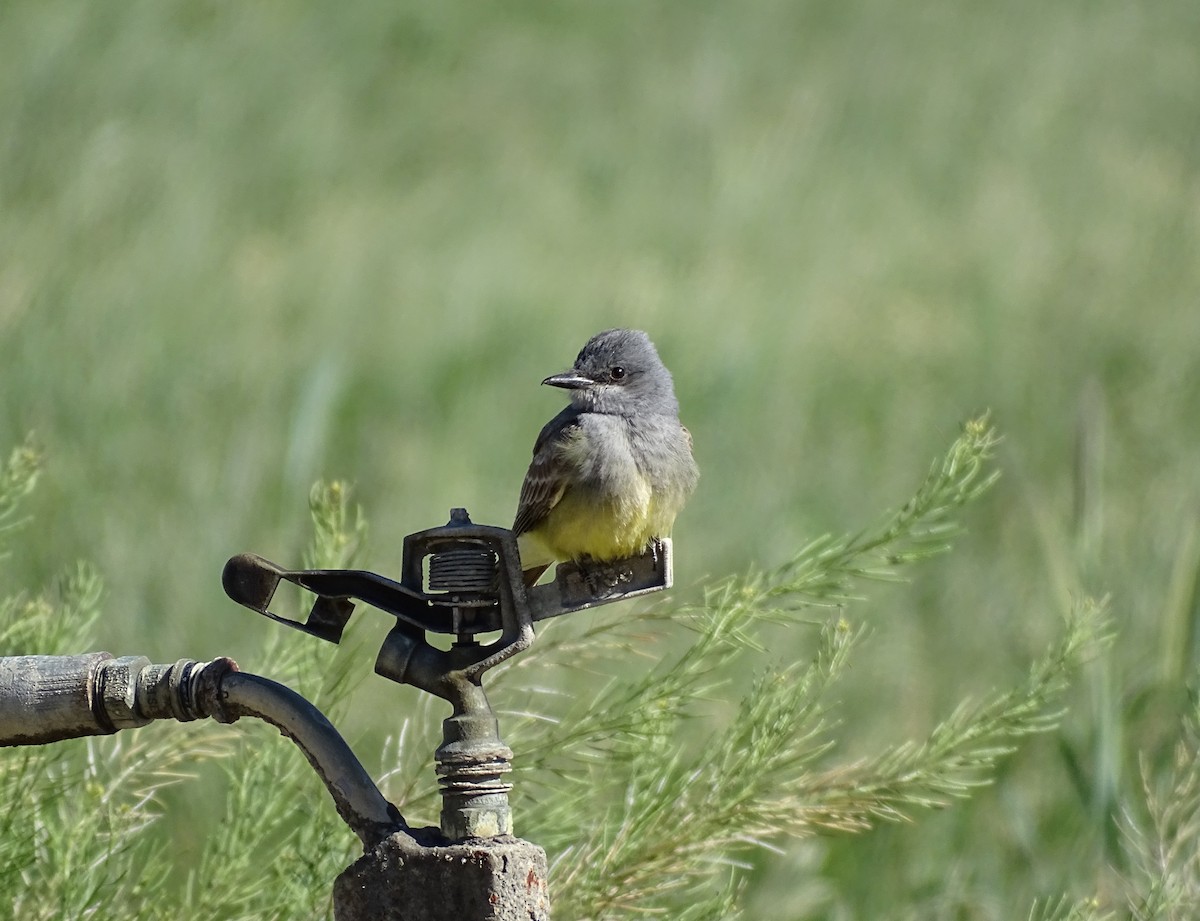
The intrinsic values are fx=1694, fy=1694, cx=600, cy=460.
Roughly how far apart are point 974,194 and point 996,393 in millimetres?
1932

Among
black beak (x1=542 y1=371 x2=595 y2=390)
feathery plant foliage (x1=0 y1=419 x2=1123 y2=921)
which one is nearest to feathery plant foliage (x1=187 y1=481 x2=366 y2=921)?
feathery plant foliage (x1=0 y1=419 x2=1123 y2=921)

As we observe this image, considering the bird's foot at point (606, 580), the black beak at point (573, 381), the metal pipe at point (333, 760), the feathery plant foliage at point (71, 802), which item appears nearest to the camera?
the metal pipe at point (333, 760)

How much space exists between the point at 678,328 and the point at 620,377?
3.10 meters

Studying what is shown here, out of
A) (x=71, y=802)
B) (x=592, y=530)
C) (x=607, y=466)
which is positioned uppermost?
(x=607, y=466)

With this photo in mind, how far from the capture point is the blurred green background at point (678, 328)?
13.9 feet

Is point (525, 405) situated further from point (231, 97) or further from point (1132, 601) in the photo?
point (1132, 601)

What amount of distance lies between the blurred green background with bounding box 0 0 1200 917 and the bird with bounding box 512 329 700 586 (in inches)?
22.0

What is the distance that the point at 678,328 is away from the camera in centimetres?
605

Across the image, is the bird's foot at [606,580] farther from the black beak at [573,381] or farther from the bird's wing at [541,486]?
the black beak at [573,381]

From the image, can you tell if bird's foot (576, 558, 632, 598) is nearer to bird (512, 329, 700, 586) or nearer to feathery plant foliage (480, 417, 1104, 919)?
feathery plant foliage (480, 417, 1104, 919)

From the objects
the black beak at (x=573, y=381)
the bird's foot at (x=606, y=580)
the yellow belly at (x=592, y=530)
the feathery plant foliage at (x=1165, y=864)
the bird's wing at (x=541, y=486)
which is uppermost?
the black beak at (x=573, y=381)

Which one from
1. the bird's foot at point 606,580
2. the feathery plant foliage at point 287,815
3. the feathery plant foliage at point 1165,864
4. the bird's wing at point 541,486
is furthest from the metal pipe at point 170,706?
the bird's wing at point 541,486

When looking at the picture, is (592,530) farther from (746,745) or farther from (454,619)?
(454,619)

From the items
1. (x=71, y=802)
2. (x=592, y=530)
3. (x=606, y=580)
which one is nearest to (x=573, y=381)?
(x=592, y=530)
